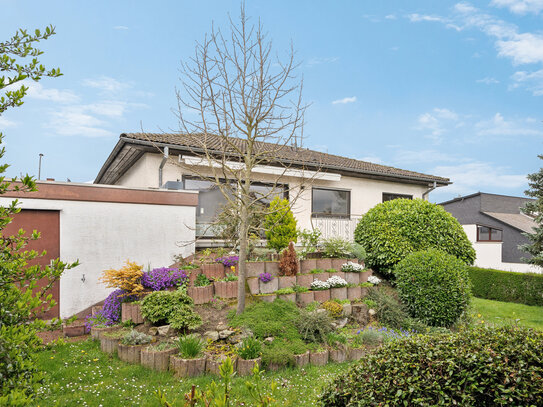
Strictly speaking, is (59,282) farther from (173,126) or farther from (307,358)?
(307,358)

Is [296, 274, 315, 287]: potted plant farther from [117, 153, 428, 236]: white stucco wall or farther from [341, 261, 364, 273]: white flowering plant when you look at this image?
[117, 153, 428, 236]: white stucco wall

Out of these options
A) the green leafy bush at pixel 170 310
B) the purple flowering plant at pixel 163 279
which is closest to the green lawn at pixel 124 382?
the green leafy bush at pixel 170 310

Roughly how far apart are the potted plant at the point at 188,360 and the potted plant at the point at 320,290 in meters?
3.64

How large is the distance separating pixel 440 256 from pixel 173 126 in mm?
7566

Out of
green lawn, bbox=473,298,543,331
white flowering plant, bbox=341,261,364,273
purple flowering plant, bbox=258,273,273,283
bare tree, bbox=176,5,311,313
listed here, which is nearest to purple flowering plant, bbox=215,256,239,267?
purple flowering plant, bbox=258,273,273,283

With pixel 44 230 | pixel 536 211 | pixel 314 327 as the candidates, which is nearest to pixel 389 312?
pixel 314 327

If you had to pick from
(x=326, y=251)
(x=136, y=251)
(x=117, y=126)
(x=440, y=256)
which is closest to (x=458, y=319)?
(x=440, y=256)

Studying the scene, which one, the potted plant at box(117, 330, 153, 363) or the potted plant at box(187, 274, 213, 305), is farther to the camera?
the potted plant at box(187, 274, 213, 305)

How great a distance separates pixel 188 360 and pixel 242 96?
16.6ft

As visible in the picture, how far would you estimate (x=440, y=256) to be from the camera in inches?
339

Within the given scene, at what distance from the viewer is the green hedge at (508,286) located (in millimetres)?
11977

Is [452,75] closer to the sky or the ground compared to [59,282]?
closer to the sky

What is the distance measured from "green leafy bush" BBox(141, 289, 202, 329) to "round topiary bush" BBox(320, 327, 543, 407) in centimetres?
374

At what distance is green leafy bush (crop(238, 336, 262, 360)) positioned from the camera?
5.14 metres
